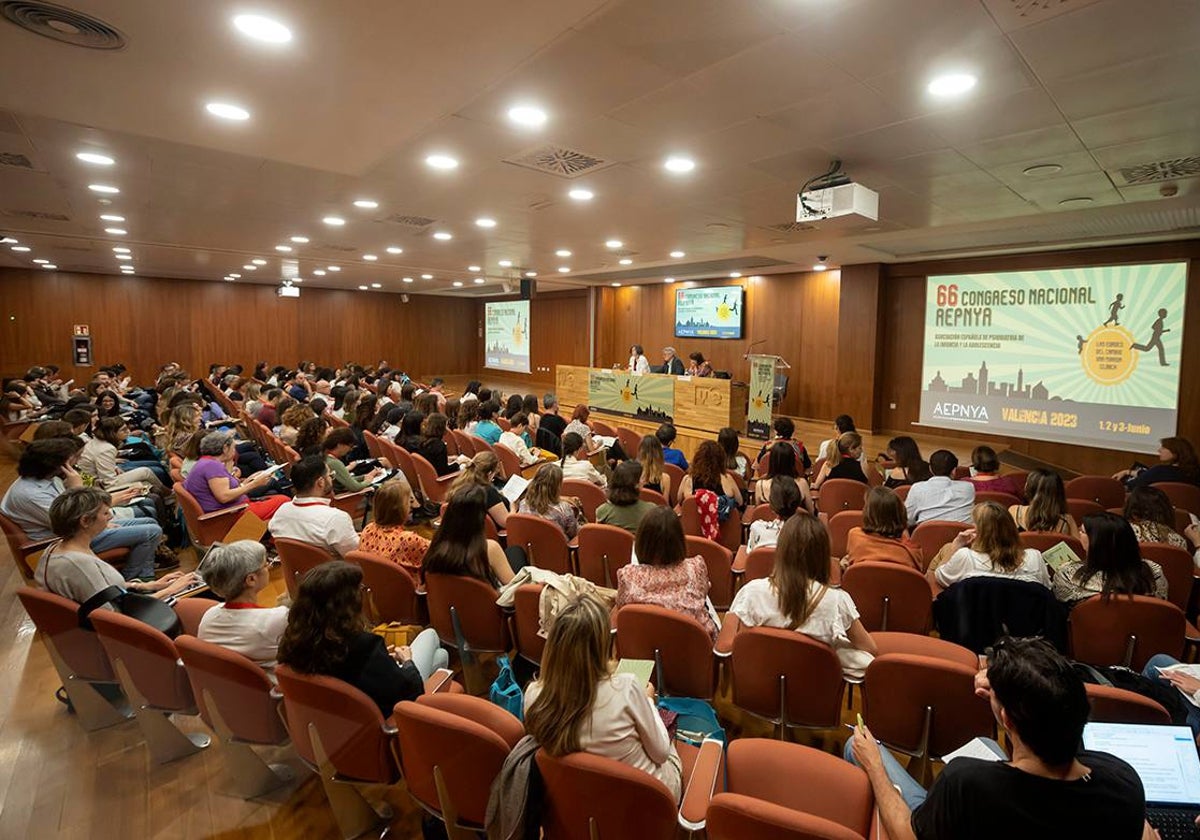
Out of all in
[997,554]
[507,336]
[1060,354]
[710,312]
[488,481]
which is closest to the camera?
[997,554]

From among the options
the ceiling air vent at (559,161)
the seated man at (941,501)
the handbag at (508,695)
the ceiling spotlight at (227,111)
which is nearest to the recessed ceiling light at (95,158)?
the ceiling spotlight at (227,111)

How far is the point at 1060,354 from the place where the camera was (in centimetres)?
928

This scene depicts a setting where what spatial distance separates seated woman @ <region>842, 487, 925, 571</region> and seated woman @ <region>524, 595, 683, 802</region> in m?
2.05

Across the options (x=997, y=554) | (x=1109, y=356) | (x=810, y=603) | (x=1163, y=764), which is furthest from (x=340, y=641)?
(x=1109, y=356)

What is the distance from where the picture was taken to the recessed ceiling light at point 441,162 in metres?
4.98

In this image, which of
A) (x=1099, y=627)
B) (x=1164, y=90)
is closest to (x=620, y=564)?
(x=1099, y=627)

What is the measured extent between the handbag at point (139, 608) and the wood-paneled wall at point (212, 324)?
681 inches

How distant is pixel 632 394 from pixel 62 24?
1073 cm

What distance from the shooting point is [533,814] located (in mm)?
1669

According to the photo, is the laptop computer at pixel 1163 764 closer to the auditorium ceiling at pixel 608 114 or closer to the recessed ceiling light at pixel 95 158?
the auditorium ceiling at pixel 608 114

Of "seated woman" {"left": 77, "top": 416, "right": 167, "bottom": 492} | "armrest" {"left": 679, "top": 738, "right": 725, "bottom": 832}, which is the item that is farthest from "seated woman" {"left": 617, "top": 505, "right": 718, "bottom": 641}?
"seated woman" {"left": 77, "top": 416, "right": 167, "bottom": 492}

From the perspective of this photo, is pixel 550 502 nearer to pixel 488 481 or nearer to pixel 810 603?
pixel 488 481

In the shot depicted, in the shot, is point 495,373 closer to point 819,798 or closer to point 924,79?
point 924,79

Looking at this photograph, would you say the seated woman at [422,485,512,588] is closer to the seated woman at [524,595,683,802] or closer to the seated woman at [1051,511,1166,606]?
the seated woman at [524,595,683,802]
